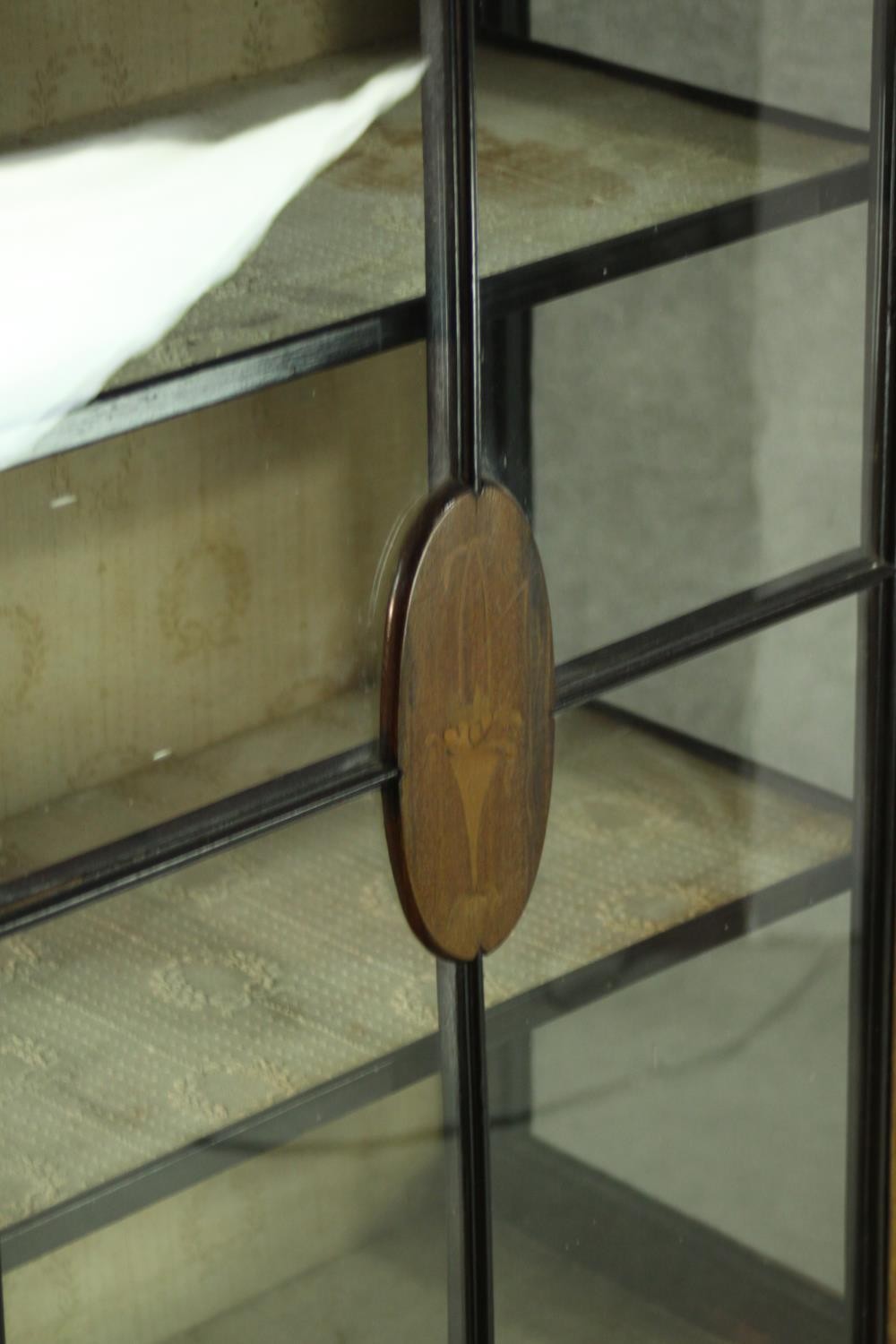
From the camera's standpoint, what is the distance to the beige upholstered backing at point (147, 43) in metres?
0.79

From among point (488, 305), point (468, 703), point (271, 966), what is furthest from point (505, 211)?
point (271, 966)

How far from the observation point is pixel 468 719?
1.02 meters

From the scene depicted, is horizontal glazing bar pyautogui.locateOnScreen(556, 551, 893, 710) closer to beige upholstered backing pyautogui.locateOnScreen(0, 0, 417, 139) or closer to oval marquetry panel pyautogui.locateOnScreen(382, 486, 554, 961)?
oval marquetry panel pyautogui.locateOnScreen(382, 486, 554, 961)

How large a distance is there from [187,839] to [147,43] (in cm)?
36

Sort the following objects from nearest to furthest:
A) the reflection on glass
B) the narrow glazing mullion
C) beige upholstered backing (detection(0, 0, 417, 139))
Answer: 1. beige upholstered backing (detection(0, 0, 417, 139))
2. the reflection on glass
3. the narrow glazing mullion

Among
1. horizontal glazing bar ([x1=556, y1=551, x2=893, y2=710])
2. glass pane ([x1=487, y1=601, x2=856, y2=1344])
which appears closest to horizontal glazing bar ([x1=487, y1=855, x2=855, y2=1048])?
glass pane ([x1=487, y1=601, x2=856, y2=1344])

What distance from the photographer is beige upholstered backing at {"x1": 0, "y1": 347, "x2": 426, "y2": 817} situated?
83cm

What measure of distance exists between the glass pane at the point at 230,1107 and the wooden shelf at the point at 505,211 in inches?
9.4

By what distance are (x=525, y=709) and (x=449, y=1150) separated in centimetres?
25

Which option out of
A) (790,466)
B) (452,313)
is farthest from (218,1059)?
(790,466)

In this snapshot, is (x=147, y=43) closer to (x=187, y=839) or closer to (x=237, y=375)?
(x=237, y=375)

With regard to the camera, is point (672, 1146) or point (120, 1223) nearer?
point (120, 1223)

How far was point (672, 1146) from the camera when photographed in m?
1.22

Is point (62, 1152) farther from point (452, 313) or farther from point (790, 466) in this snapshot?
point (790, 466)
